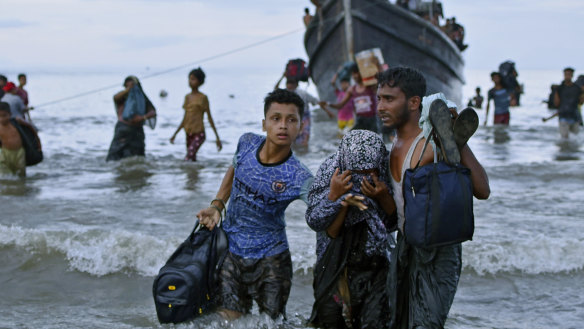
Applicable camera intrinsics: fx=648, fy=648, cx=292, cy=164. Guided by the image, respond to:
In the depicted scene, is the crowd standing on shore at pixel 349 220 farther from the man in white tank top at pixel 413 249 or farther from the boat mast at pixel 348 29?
the boat mast at pixel 348 29

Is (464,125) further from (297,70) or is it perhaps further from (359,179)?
(297,70)

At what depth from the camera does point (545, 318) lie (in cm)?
421

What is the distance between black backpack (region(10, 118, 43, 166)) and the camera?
8955 millimetres

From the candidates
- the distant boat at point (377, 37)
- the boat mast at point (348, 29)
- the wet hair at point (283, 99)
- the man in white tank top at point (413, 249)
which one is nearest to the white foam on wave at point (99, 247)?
the wet hair at point (283, 99)

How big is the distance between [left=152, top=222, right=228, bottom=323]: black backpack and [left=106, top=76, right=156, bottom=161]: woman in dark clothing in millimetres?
6599

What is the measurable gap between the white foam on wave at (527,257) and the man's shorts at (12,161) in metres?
6.34


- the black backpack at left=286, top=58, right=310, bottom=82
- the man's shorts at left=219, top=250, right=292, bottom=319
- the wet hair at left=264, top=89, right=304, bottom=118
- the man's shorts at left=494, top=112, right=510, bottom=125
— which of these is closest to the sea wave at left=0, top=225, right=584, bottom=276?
the man's shorts at left=219, top=250, right=292, bottom=319

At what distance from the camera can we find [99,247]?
18.5ft

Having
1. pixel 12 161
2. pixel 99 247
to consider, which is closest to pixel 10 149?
pixel 12 161

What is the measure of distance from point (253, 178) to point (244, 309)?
689mm

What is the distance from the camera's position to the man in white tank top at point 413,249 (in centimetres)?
274

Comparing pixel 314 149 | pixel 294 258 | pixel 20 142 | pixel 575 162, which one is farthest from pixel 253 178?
pixel 314 149

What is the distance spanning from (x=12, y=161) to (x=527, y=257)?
22.8 feet

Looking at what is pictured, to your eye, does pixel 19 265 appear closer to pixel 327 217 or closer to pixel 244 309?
pixel 244 309
